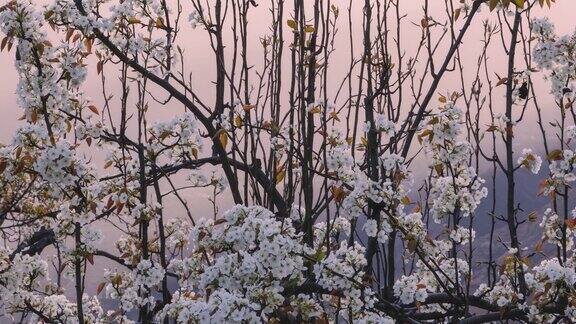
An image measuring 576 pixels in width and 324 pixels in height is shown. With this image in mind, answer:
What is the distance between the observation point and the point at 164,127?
5.32 metres

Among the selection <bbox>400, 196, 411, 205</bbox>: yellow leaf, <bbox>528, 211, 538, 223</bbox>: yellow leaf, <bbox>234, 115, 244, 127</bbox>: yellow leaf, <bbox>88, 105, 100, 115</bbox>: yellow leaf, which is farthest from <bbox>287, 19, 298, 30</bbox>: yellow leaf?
<bbox>528, 211, 538, 223</bbox>: yellow leaf

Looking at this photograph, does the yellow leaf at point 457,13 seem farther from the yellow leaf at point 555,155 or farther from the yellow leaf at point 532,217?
the yellow leaf at point 532,217

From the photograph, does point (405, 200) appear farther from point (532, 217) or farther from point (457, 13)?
point (532, 217)

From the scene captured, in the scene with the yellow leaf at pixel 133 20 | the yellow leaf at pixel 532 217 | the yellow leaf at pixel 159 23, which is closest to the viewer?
the yellow leaf at pixel 133 20

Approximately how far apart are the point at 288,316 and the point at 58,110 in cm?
245

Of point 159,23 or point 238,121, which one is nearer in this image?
point 238,121

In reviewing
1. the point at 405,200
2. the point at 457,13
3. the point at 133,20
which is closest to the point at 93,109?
the point at 133,20

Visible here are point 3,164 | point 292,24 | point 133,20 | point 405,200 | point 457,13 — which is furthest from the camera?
point 133,20

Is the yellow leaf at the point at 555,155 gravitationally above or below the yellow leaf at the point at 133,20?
below

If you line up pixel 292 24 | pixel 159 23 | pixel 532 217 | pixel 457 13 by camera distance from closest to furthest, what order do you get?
pixel 292 24, pixel 457 13, pixel 159 23, pixel 532 217

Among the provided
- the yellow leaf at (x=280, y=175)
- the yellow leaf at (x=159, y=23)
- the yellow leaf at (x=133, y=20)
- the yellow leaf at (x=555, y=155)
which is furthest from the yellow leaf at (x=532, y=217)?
the yellow leaf at (x=133, y=20)

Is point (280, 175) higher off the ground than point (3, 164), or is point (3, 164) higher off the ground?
point (3, 164)

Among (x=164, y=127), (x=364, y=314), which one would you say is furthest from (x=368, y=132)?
(x=164, y=127)

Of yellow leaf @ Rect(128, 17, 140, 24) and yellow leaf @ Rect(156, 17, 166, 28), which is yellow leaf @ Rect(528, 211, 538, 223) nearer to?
yellow leaf @ Rect(156, 17, 166, 28)
